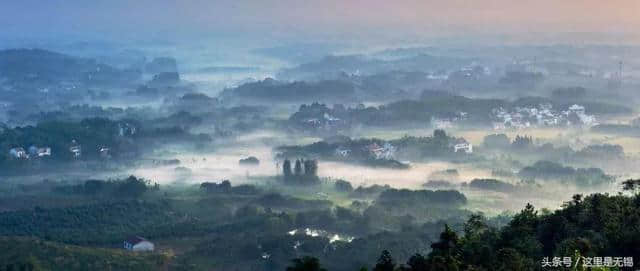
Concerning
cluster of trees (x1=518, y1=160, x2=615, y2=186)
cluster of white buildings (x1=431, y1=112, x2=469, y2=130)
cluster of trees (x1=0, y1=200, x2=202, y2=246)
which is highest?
cluster of white buildings (x1=431, y1=112, x2=469, y2=130)

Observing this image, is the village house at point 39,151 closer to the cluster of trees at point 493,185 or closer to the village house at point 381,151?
the village house at point 381,151

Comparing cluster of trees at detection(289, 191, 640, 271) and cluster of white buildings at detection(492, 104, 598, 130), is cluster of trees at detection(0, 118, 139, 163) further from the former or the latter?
cluster of trees at detection(289, 191, 640, 271)

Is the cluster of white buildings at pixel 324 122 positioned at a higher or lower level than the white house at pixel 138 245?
higher

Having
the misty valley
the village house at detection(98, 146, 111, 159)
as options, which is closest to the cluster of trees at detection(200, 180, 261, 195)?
the misty valley

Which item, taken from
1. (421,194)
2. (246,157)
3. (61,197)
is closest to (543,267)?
(421,194)

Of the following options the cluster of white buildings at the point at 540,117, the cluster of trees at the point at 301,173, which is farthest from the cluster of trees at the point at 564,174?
the cluster of white buildings at the point at 540,117

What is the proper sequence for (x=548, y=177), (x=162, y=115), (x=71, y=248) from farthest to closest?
(x=162, y=115)
(x=548, y=177)
(x=71, y=248)

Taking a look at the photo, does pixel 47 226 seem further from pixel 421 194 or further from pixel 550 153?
pixel 550 153
